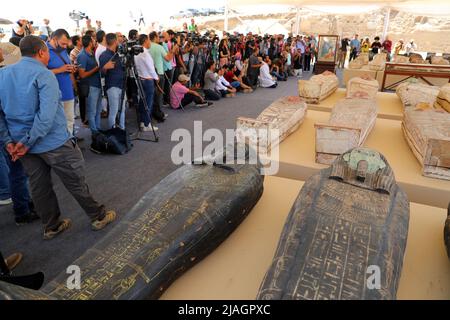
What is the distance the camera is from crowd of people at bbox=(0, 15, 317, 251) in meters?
2.26

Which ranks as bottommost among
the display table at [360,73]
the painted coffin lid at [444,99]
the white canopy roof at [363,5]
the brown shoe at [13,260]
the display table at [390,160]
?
the brown shoe at [13,260]

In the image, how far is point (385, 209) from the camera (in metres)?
1.60

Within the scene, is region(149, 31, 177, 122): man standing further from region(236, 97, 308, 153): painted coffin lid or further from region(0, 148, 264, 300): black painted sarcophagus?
region(0, 148, 264, 300): black painted sarcophagus

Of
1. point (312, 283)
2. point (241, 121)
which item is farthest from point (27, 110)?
point (312, 283)

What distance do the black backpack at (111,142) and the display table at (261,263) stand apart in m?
2.95

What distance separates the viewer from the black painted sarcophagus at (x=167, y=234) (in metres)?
1.32

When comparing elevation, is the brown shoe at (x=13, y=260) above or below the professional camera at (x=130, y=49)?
below

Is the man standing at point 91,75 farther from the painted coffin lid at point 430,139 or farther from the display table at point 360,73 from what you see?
the display table at point 360,73

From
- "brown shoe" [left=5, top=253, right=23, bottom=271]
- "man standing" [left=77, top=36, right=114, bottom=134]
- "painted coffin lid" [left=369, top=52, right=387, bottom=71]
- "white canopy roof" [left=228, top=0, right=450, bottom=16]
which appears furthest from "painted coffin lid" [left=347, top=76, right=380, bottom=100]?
"white canopy roof" [left=228, top=0, right=450, bottom=16]

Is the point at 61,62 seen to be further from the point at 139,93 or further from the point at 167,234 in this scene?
the point at 167,234

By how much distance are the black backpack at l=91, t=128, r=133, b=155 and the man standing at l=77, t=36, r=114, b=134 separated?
16 centimetres

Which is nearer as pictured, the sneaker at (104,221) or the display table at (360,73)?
the sneaker at (104,221)

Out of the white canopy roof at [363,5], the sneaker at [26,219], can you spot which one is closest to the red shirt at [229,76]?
the sneaker at [26,219]
